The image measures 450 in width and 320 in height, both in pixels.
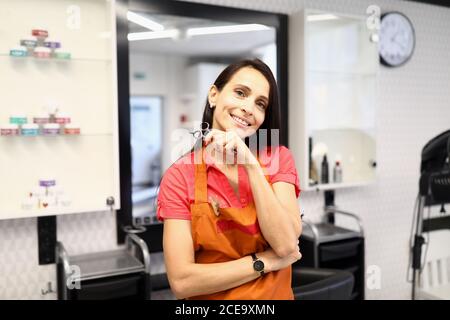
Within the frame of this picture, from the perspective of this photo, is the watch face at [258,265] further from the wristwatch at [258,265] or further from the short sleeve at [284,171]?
the short sleeve at [284,171]

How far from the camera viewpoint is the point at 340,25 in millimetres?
2930

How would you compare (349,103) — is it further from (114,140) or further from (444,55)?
(114,140)

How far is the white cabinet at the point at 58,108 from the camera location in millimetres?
2088

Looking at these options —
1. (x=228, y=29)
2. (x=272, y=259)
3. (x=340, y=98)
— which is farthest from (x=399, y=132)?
(x=272, y=259)

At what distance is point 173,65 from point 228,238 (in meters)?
3.98

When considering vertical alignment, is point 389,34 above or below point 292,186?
above

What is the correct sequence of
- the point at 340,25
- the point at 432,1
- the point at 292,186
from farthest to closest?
the point at 432,1, the point at 340,25, the point at 292,186

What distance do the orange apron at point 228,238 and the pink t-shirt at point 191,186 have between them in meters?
0.02

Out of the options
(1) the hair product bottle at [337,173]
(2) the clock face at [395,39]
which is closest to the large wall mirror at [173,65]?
(1) the hair product bottle at [337,173]

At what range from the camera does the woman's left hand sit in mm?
859

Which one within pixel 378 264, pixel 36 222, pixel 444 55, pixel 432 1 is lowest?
pixel 378 264
